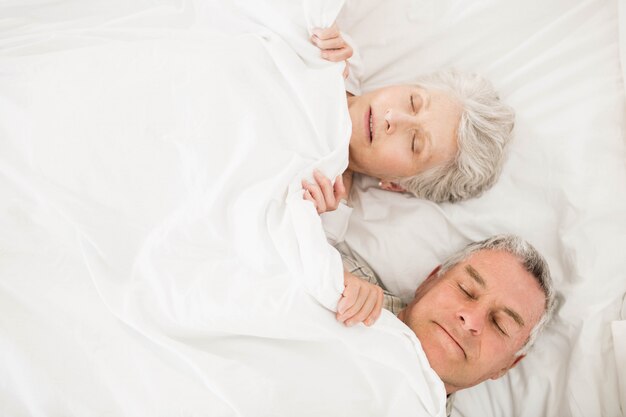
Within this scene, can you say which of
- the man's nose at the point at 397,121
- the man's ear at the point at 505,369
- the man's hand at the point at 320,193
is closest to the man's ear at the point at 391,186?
the man's nose at the point at 397,121

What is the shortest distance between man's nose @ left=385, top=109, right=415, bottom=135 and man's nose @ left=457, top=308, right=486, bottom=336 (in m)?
0.64

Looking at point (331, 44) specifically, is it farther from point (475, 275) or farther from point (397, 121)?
point (475, 275)

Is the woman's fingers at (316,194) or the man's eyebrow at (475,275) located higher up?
the woman's fingers at (316,194)

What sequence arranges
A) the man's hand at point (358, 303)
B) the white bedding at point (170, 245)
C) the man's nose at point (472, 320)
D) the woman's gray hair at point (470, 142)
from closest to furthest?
the white bedding at point (170, 245) < the man's hand at point (358, 303) < the man's nose at point (472, 320) < the woman's gray hair at point (470, 142)

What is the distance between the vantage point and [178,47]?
75.8 inches

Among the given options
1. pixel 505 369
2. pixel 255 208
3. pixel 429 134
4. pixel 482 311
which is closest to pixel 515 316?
pixel 482 311

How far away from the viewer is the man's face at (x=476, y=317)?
1.84 m

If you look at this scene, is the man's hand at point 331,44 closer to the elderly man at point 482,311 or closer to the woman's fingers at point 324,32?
the woman's fingers at point 324,32

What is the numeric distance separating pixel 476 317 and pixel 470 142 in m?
0.63

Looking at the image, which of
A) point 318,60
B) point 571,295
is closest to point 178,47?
point 318,60

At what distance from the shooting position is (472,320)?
1815 millimetres

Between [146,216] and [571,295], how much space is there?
4.76 feet

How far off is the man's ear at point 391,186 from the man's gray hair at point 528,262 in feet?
1.18

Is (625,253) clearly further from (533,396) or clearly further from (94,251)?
(94,251)
